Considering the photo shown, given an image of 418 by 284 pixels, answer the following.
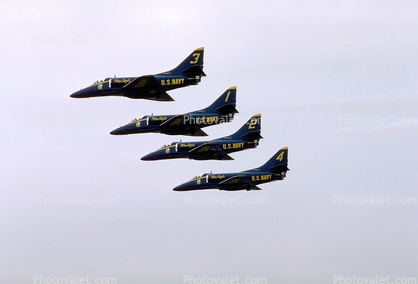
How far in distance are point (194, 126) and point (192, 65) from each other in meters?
9.08

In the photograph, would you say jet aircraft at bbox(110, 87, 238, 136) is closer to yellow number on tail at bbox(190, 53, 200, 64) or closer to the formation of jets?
the formation of jets

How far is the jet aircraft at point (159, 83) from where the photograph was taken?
109 m

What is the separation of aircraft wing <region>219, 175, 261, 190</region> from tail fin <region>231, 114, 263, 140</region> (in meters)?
6.27

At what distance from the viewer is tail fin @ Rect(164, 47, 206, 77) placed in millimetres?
109125

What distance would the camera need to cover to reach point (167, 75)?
109750 millimetres

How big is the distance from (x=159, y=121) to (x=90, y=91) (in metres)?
10.8

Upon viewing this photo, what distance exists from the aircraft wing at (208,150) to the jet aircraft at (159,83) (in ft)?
29.3

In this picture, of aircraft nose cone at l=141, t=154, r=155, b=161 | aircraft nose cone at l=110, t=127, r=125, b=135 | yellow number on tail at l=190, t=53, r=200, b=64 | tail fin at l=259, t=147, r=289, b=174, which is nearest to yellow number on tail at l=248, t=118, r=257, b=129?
tail fin at l=259, t=147, r=289, b=174

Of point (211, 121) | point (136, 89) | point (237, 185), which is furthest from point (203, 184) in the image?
point (136, 89)

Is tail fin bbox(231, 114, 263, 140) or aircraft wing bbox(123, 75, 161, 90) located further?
tail fin bbox(231, 114, 263, 140)

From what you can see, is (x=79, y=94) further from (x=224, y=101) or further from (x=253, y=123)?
(x=253, y=123)

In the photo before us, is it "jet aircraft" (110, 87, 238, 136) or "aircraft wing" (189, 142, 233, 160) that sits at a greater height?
"jet aircraft" (110, 87, 238, 136)

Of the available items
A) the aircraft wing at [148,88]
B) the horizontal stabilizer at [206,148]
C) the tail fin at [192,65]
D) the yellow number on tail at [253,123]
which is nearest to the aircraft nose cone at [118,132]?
the aircraft wing at [148,88]

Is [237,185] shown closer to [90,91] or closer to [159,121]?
[159,121]
